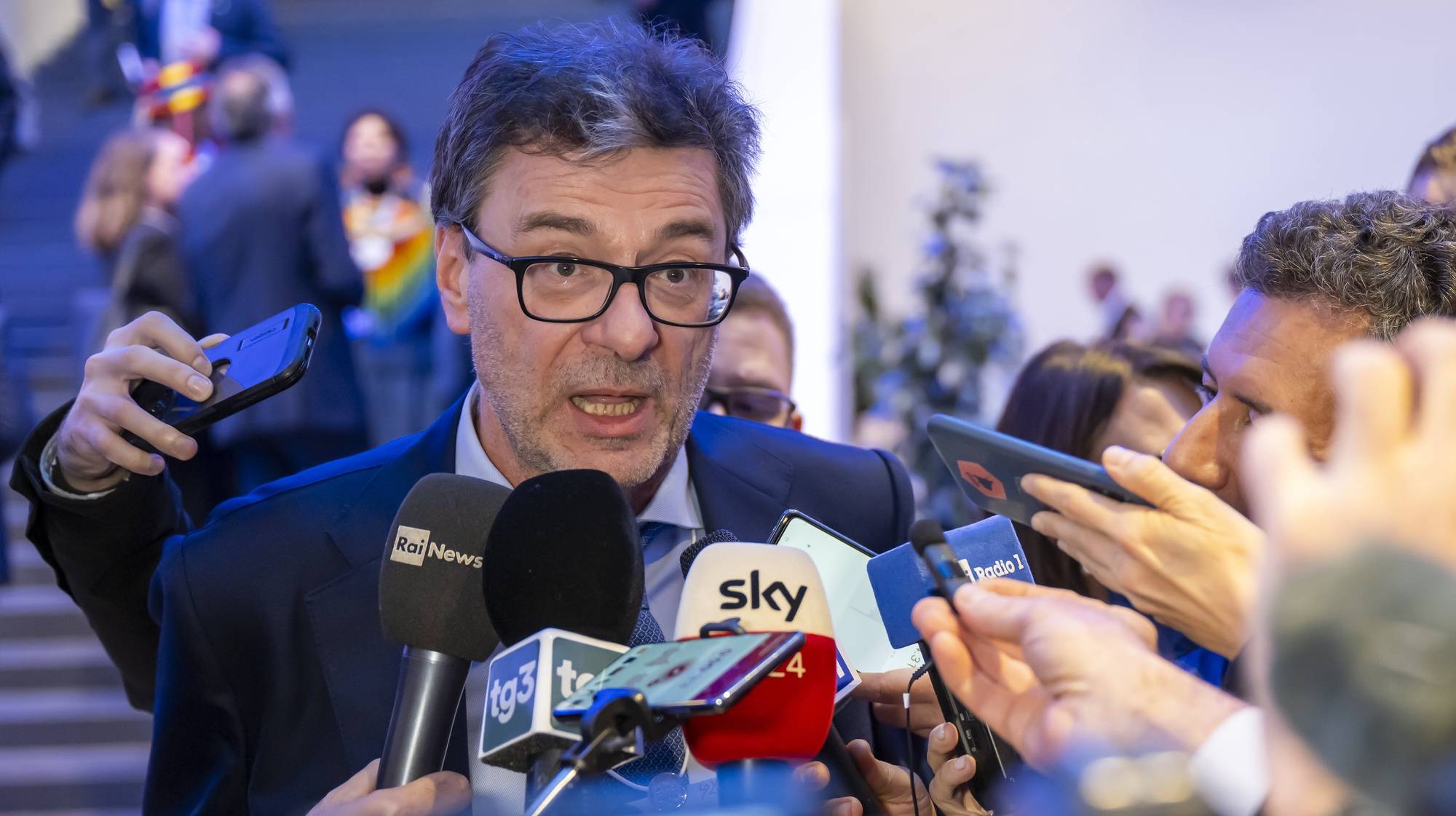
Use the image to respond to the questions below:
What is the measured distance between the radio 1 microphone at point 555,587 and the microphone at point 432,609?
0.05 m

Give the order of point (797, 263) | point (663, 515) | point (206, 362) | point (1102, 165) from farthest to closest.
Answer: point (1102, 165)
point (797, 263)
point (663, 515)
point (206, 362)

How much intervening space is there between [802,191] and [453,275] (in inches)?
165

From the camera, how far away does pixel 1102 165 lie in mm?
10633

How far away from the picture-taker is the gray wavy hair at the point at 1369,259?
1830 mm

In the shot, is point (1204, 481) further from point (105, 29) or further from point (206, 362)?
point (105, 29)

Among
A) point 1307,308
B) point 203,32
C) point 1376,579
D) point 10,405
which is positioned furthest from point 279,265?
point 1376,579

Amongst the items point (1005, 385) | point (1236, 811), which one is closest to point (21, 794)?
point (1236, 811)

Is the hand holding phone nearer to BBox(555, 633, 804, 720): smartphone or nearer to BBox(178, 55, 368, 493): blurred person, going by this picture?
BBox(555, 633, 804, 720): smartphone

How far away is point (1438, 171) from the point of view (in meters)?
2.85

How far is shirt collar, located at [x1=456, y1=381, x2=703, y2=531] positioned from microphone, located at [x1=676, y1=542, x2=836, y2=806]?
73 cm

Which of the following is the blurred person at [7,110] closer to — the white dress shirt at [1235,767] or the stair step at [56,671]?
the stair step at [56,671]

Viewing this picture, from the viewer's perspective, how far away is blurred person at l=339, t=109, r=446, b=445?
6324 millimetres

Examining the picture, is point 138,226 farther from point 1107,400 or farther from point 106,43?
point 1107,400

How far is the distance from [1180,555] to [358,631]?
3.63 ft
